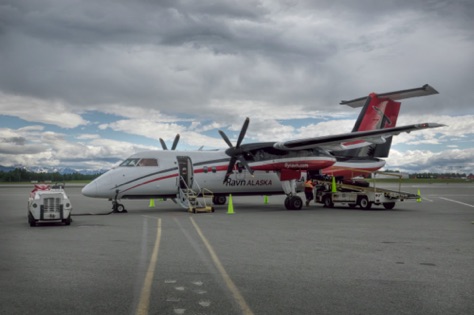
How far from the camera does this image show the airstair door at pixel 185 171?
24297 mm

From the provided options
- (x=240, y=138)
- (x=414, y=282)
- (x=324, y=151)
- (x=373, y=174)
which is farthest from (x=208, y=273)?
(x=373, y=174)

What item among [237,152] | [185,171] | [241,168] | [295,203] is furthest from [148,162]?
[295,203]

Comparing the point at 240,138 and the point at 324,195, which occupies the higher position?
the point at 240,138

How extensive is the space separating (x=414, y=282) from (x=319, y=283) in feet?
5.27

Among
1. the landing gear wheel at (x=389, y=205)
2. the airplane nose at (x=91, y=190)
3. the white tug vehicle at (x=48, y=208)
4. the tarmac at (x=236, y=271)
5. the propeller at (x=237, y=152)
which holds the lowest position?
the tarmac at (x=236, y=271)

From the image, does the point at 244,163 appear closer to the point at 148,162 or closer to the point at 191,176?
the point at 191,176

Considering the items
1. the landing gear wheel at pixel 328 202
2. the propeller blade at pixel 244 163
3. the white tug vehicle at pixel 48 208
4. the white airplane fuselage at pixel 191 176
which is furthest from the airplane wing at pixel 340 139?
the white tug vehicle at pixel 48 208

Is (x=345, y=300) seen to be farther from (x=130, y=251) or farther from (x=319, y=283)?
(x=130, y=251)

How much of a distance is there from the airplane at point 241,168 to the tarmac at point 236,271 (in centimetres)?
836

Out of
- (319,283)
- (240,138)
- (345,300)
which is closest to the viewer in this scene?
(345,300)

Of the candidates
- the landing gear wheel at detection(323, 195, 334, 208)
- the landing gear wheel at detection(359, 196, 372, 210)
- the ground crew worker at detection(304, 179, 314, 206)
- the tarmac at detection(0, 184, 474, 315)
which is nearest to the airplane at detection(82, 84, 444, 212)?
the ground crew worker at detection(304, 179, 314, 206)

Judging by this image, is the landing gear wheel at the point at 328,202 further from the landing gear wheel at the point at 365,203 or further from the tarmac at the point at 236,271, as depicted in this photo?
the tarmac at the point at 236,271

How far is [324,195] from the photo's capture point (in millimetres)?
27938

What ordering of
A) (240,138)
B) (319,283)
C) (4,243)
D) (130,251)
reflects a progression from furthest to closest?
1. (240,138)
2. (4,243)
3. (130,251)
4. (319,283)
